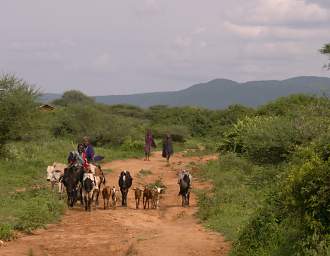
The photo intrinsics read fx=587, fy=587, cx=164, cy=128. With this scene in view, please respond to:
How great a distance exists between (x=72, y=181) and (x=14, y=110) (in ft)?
30.7

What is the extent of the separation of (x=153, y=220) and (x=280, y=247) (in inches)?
232

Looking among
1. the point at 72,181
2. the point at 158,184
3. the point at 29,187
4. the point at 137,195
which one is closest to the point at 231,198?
the point at 137,195

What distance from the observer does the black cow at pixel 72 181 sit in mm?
16217

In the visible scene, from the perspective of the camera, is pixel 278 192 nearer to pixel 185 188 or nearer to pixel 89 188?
pixel 89 188

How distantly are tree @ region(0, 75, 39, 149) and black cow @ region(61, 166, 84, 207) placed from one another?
341 inches

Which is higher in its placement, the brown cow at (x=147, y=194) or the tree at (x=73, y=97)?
the tree at (x=73, y=97)

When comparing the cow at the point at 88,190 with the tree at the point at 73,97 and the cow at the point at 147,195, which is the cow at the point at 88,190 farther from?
the tree at the point at 73,97

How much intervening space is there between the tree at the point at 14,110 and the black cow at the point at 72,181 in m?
8.67

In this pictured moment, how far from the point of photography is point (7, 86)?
25484mm

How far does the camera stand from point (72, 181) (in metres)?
16.2

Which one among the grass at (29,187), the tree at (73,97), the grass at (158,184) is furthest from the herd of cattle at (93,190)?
the tree at (73,97)

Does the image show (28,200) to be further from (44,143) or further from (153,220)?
(44,143)

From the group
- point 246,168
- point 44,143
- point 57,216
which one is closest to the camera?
point 57,216

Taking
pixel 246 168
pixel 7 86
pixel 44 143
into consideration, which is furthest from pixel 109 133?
pixel 246 168
